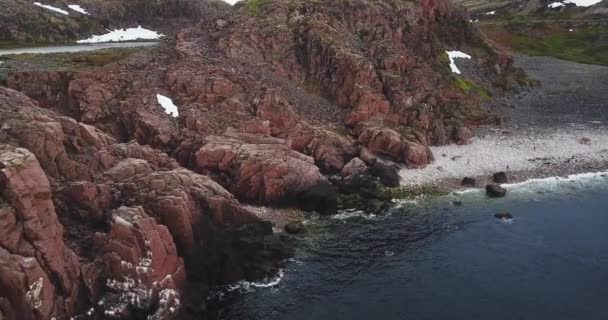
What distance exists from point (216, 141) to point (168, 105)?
35.5 feet

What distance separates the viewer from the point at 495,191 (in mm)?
70062

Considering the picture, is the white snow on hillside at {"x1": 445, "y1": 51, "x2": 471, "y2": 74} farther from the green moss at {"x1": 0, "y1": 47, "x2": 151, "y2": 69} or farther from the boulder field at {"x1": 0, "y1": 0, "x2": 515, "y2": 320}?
the green moss at {"x1": 0, "y1": 47, "x2": 151, "y2": 69}

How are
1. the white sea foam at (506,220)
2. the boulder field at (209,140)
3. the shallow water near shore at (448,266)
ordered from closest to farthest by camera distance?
1. the boulder field at (209,140)
2. the shallow water near shore at (448,266)
3. the white sea foam at (506,220)

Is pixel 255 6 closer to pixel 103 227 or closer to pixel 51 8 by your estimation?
pixel 103 227

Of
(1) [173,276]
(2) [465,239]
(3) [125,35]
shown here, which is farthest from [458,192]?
(3) [125,35]

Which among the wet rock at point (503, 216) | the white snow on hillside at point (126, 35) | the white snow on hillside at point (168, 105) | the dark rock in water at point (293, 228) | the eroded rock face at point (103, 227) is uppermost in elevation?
the white snow on hillside at point (126, 35)

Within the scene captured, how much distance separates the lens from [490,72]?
119 m

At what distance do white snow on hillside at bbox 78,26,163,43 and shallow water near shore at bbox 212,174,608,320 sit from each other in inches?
3466

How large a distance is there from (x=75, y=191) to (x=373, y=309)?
26.6m

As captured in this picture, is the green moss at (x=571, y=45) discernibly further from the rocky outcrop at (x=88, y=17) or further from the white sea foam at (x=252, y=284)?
the white sea foam at (x=252, y=284)

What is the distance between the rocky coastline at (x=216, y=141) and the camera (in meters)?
43.0

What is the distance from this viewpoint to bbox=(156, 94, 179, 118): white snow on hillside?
7400 centimetres

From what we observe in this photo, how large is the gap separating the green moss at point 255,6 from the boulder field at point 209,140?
1.33 feet

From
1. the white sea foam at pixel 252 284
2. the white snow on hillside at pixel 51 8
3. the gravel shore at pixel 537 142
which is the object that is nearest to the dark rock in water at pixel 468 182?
the gravel shore at pixel 537 142
